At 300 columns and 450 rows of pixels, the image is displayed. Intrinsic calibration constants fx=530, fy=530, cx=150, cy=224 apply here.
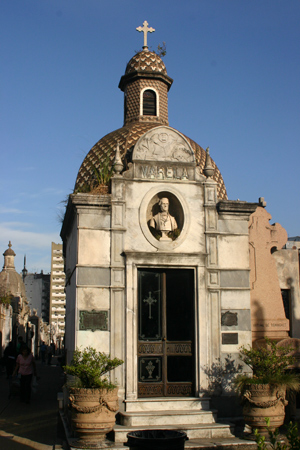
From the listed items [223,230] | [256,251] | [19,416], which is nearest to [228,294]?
[223,230]

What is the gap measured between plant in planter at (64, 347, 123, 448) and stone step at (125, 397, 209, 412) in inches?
43.4

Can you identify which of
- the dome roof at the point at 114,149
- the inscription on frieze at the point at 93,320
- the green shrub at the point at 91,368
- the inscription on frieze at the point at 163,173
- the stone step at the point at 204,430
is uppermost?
the dome roof at the point at 114,149

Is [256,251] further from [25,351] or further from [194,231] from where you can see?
[25,351]

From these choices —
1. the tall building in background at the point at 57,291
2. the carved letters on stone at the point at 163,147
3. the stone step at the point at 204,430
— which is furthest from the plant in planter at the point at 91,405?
the tall building in background at the point at 57,291

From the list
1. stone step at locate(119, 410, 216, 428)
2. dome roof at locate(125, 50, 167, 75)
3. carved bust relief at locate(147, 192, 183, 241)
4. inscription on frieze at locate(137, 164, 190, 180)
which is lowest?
stone step at locate(119, 410, 216, 428)

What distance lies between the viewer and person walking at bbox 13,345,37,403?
15.4 m

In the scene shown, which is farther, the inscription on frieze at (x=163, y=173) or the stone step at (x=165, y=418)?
the inscription on frieze at (x=163, y=173)

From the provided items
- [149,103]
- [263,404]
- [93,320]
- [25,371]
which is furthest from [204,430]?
[149,103]

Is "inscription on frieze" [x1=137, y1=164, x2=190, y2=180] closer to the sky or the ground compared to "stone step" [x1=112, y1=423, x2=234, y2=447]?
closer to the sky

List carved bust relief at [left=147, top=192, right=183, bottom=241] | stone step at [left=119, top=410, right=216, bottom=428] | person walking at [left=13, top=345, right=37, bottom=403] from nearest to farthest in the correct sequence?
stone step at [left=119, top=410, right=216, bottom=428]
carved bust relief at [left=147, top=192, right=183, bottom=241]
person walking at [left=13, top=345, right=37, bottom=403]

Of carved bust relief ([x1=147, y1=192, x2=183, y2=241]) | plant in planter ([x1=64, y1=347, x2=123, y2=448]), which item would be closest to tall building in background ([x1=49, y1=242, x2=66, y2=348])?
carved bust relief ([x1=147, y1=192, x2=183, y2=241])

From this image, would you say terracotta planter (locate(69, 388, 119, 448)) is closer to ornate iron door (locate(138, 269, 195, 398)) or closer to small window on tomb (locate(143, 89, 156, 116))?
ornate iron door (locate(138, 269, 195, 398))

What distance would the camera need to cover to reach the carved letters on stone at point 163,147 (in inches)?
469

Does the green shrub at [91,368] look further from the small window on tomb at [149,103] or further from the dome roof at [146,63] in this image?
the dome roof at [146,63]
